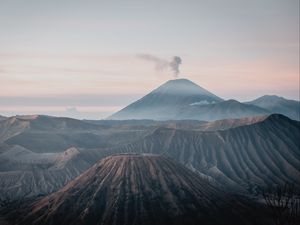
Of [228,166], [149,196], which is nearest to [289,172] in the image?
[228,166]

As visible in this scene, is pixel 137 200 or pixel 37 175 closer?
pixel 137 200

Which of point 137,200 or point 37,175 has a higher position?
point 137,200

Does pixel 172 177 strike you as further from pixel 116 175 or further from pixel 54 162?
pixel 54 162

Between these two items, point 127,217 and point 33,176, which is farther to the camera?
point 33,176

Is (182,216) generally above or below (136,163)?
below

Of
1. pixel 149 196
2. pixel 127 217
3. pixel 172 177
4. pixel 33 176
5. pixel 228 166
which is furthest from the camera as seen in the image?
pixel 228 166

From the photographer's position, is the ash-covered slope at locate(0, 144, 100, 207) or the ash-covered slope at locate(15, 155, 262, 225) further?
the ash-covered slope at locate(0, 144, 100, 207)

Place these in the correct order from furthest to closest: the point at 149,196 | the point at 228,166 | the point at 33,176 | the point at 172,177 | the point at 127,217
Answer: the point at 228,166 < the point at 33,176 < the point at 172,177 < the point at 149,196 < the point at 127,217

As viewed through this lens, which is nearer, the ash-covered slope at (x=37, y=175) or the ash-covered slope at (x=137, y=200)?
the ash-covered slope at (x=137, y=200)
